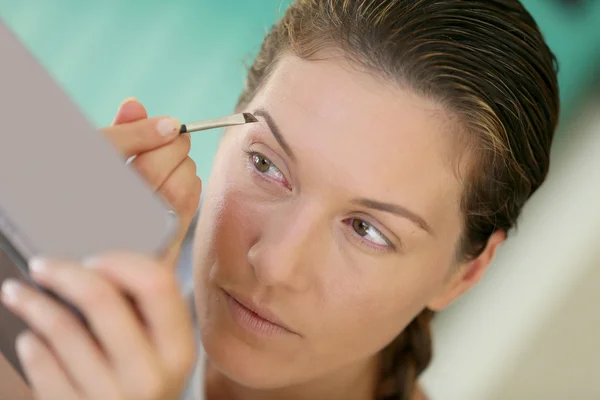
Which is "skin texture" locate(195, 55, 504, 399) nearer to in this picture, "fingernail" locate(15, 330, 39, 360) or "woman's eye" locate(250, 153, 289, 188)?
"woman's eye" locate(250, 153, 289, 188)

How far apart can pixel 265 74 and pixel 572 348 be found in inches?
38.3

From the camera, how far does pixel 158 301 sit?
1.07 feet

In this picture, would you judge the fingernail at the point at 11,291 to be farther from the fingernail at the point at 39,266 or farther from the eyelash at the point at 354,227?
the eyelash at the point at 354,227

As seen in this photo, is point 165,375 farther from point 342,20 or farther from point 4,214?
point 342,20

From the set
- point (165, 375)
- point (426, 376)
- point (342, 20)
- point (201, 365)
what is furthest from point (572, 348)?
point (165, 375)

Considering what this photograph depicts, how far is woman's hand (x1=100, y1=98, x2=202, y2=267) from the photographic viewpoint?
1.63 feet

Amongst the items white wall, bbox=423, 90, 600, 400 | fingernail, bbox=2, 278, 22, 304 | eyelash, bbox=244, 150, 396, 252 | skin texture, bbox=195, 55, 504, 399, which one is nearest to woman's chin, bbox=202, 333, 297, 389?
skin texture, bbox=195, 55, 504, 399

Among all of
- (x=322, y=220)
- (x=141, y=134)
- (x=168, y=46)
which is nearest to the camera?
(x=141, y=134)

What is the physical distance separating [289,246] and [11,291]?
0.30 m

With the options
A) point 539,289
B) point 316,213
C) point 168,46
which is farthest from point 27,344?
point 539,289

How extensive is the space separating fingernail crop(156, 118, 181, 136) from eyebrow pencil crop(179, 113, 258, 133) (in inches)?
0.5

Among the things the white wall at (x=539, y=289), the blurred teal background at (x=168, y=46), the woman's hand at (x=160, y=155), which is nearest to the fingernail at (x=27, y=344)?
the woman's hand at (x=160, y=155)

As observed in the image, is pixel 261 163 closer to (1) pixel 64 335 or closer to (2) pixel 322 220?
(2) pixel 322 220

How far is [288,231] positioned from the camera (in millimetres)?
600
